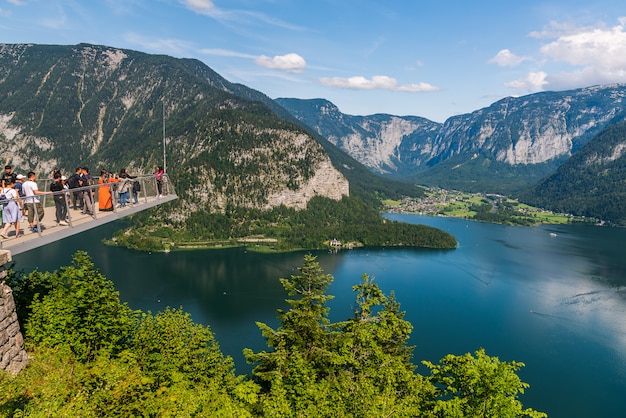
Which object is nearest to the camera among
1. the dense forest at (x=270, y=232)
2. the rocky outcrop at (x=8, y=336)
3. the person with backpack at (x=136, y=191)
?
the rocky outcrop at (x=8, y=336)

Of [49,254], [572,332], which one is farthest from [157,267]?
[572,332]

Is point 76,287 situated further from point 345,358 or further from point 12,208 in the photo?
point 345,358

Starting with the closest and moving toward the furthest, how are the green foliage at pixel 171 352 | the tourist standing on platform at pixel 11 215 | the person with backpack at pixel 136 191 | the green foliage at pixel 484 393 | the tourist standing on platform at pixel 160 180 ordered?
the tourist standing on platform at pixel 11 215 < the green foliage at pixel 484 393 < the green foliage at pixel 171 352 < the person with backpack at pixel 136 191 < the tourist standing on platform at pixel 160 180

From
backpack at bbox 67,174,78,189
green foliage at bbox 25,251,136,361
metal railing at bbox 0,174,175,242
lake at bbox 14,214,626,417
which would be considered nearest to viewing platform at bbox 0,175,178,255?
metal railing at bbox 0,174,175,242

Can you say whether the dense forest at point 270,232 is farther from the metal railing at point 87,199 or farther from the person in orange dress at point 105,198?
the person in orange dress at point 105,198

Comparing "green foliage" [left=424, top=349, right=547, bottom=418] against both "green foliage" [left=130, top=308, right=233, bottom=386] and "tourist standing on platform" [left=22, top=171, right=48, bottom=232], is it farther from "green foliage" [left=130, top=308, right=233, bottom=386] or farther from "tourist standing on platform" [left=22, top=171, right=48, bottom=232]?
"tourist standing on platform" [left=22, top=171, right=48, bottom=232]

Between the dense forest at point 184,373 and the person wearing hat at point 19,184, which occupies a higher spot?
the person wearing hat at point 19,184

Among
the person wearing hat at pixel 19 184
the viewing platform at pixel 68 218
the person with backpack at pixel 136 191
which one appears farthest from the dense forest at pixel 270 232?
the person wearing hat at pixel 19 184
